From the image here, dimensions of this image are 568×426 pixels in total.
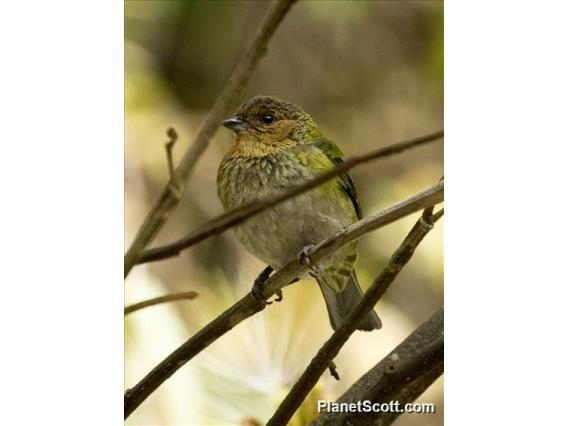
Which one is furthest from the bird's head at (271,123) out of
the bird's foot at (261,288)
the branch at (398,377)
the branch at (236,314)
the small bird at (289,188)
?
the branch at (398,377)

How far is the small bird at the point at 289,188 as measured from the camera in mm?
2441

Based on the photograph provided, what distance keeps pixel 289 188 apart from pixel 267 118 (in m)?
0.33

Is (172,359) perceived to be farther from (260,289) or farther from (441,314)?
(441,314)

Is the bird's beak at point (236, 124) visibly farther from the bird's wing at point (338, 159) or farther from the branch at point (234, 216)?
the branch at point (234, 216)

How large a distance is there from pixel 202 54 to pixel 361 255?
2.58ft

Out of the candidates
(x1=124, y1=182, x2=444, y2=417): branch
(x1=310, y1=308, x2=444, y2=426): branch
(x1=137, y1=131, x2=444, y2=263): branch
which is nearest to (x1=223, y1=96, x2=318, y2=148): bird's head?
(x1=124, y1=182, x2=444, y2=417): branch

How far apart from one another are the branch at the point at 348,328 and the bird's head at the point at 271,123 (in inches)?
40.4

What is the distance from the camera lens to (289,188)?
245 cm

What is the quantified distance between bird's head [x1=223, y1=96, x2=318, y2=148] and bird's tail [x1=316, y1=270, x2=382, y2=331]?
457mm

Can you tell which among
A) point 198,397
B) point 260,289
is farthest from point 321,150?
point 198,397

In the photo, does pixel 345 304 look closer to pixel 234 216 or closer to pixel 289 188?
pixel 289 188

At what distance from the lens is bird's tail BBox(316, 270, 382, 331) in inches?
91.0

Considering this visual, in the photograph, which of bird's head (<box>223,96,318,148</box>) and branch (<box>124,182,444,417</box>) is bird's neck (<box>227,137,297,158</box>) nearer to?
bird's head (<box>223,96,318,148</box>)

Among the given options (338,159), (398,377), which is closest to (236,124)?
(338,159)
